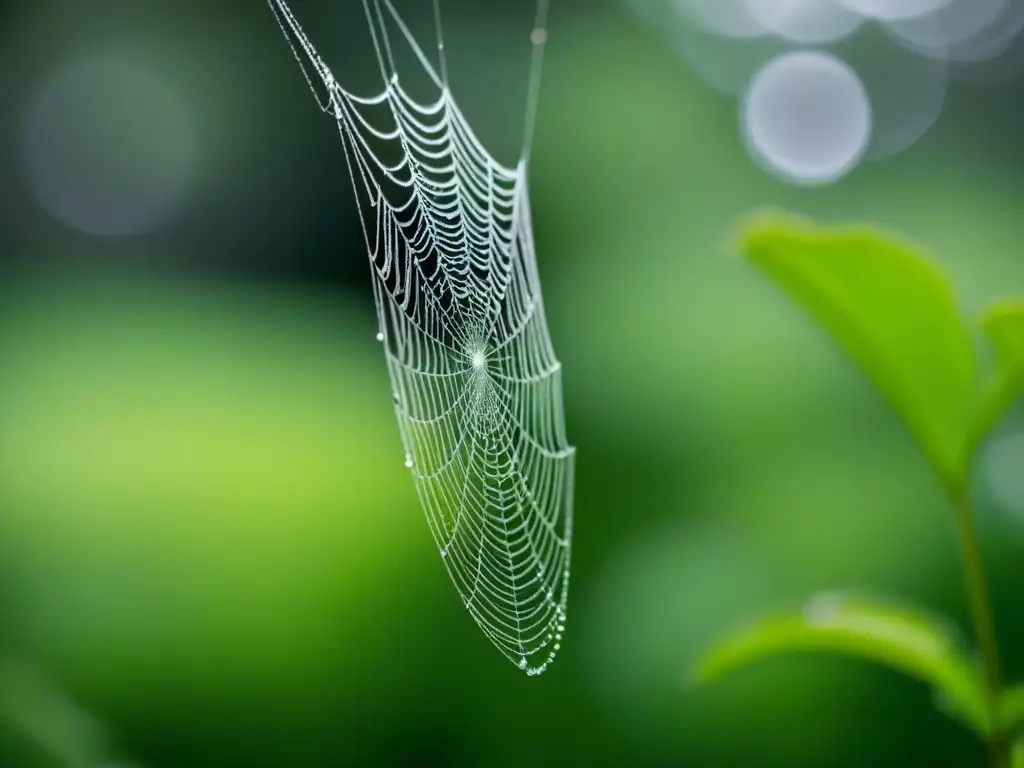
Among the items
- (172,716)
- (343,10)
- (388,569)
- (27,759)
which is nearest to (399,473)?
(388,569)

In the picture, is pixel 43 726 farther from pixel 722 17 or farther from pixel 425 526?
pixel 722 17

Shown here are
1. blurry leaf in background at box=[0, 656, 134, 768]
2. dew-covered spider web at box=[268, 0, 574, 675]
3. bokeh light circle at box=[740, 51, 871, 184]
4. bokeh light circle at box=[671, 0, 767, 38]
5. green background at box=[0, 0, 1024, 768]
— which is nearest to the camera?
dew-covered spider web at box=[268, 0, 574, 675]

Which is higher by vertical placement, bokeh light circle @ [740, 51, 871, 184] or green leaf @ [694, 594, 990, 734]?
bokeh light circle @ [740, 51, 871, 184]

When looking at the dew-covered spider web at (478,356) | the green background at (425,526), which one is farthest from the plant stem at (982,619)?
the green background at (425,526)

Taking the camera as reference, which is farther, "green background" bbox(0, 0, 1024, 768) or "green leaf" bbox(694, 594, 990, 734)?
"green background" bbox(0, 0, 1024, 768)

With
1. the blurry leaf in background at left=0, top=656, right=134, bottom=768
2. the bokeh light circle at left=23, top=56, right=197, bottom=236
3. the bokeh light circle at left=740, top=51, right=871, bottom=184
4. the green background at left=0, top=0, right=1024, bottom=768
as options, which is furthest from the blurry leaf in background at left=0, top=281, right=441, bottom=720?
the bokeh light circle at left=740, top=51, right=871, bottom=184

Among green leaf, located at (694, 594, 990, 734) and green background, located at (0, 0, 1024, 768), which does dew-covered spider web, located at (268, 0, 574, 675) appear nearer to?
green background, located at (0, 0, 1024, 768)

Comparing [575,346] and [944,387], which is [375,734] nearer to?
[575,346]
